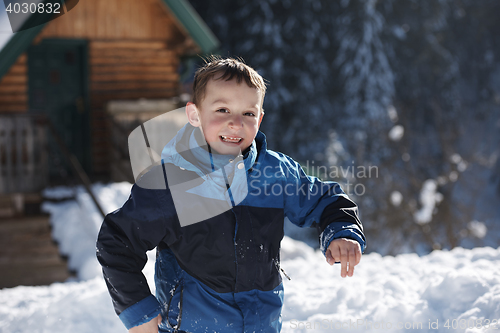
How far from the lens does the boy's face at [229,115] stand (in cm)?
206

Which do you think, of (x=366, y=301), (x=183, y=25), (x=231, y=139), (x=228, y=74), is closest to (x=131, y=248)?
(x=231, y=139)

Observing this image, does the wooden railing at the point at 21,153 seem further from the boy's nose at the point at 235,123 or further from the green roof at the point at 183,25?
the boy's nose at the point at 235,123

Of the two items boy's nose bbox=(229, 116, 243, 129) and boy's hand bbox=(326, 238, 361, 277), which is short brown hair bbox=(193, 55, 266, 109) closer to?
boy's nose bbox=(229, 116, 243, 129)

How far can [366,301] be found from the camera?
3.42 metres

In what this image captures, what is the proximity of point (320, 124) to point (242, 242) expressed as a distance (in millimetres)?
15781

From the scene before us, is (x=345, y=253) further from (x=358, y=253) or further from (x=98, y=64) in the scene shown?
(x=98, y=64)

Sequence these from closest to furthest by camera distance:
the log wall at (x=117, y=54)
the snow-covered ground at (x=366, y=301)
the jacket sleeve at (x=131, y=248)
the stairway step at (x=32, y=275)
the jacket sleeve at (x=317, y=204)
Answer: the jacket sleeve at (x=131, y=248) < the jacket sleeve at (x=317, y=204) < the snow-covered ground at (x=366, y=301) < the stairway step at (x=32, y=275) < the log wall at (x=117, y=54)

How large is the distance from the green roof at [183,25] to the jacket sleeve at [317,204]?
21.1 ft

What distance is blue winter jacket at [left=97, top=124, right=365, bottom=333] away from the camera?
194cm

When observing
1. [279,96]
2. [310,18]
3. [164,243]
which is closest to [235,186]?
[164,243]

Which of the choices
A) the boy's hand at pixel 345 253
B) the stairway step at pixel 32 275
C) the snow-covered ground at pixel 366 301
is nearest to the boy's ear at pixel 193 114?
the boy's hand at pixel 345 253

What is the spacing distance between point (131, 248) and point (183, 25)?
7801 mm

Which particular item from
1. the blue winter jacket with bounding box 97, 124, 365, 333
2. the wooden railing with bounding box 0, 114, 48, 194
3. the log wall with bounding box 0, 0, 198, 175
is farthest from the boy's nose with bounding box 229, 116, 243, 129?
the log wall with bounding box 0, 0, 198, 175

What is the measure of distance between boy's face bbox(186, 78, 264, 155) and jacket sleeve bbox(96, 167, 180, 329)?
37 centimetres
